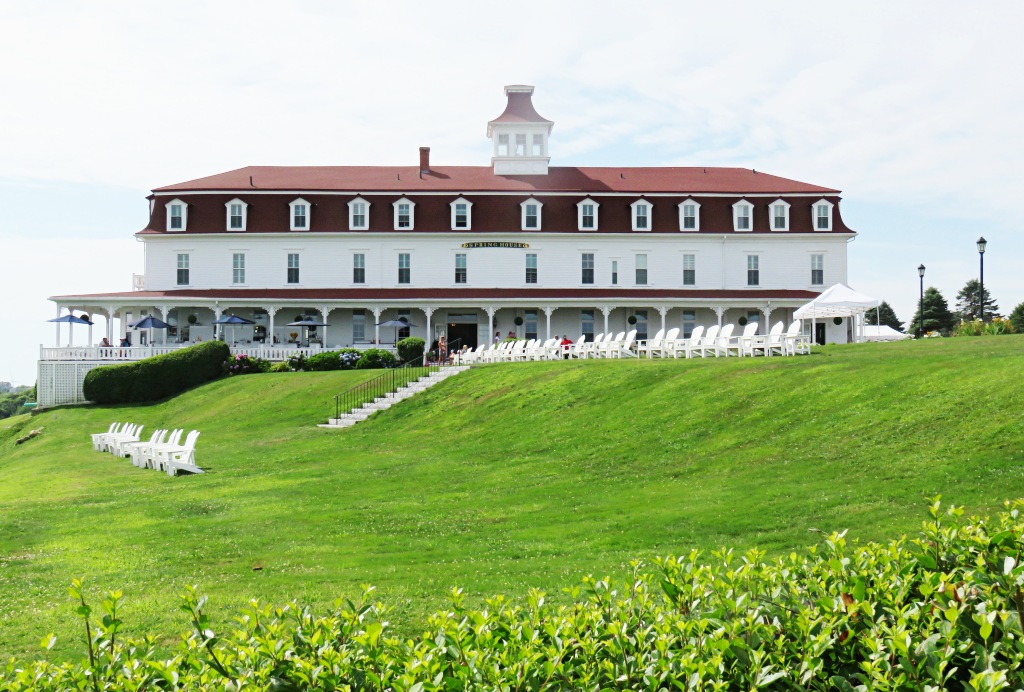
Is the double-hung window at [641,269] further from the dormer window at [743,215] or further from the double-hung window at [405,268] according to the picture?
the double-hung window at [405,268]

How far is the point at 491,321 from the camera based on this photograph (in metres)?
50.5

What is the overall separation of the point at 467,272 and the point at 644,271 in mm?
10635

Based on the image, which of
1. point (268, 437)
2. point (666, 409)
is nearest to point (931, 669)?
point (666, 409)

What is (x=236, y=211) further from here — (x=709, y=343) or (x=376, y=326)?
(x=709, y=343)

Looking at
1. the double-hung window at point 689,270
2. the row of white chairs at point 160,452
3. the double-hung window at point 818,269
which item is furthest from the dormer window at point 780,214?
the row of white chairs at point 160,452

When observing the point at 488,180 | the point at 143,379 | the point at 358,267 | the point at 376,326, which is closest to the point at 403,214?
the point at 358,267

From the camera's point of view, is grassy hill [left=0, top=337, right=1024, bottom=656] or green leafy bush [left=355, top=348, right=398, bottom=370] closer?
grassy hill [left=0, top=337, right=1024, bottom=656]

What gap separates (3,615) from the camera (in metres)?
9.35

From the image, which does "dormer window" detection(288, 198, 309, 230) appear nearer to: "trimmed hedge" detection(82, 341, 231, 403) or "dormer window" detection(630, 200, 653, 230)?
"trimmed hedge" detection(82, 341, 231, 403)

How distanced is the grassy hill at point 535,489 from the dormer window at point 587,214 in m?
28.1

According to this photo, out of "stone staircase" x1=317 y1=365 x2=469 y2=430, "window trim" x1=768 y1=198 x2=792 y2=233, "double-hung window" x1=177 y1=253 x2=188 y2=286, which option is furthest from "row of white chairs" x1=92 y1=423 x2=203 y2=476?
"window trim" x1=768 y1=198 x2=792 y2=233

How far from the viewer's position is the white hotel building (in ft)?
173

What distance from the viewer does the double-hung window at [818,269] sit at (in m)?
54.1

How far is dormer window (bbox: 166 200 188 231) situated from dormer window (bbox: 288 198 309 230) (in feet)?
21.0
